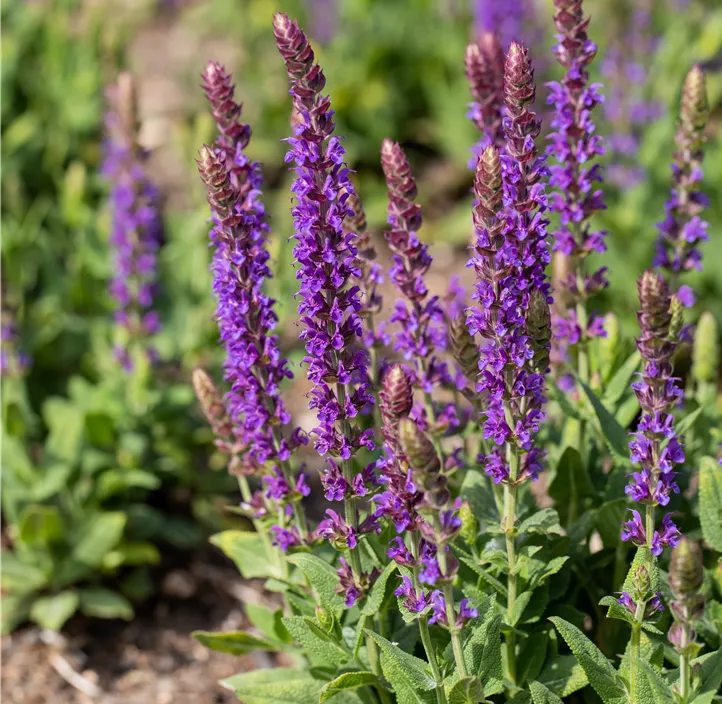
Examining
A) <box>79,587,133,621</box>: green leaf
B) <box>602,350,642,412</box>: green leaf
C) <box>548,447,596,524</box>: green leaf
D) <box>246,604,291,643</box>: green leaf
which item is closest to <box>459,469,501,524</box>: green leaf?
<box>548,447,596,524</box>: green leaf

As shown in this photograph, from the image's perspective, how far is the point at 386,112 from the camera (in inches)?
383

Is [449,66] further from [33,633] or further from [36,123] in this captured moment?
[33,633]

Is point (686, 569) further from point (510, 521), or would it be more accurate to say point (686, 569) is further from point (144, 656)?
point (144, 656)

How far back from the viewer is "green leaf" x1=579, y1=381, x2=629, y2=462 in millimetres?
3895

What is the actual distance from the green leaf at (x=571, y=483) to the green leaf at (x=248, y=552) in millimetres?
1233

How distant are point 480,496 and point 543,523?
375mm

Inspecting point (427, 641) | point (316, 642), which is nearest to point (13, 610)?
point (316, 642)

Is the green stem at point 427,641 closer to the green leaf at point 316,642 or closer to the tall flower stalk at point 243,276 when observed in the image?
the green leaf at point 316,642

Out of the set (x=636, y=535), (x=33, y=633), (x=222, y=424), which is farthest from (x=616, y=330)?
(x=33, y=633)

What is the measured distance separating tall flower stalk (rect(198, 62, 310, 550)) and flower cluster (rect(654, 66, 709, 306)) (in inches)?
71.5

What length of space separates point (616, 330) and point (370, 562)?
1.52m

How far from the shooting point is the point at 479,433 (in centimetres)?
438

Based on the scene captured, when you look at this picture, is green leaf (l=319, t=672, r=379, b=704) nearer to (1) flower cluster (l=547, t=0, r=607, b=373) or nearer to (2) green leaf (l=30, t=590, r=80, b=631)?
(1) flower cluster (l=547, t=0, r=607, b=373)

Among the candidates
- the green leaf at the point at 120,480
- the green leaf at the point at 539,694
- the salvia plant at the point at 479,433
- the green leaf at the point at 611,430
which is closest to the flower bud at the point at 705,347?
the salvia plant at the point at 479,433
